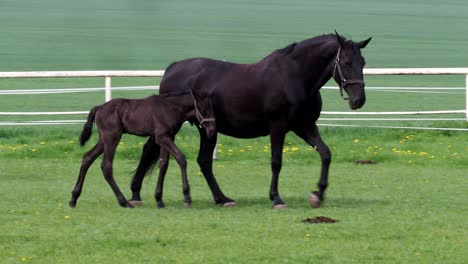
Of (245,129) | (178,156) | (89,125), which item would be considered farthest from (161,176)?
(245,129)

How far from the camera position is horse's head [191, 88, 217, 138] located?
37.5ft

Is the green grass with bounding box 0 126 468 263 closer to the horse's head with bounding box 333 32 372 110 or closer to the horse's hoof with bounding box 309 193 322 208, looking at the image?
the horse's hoof with bounding box 309 193 322 208

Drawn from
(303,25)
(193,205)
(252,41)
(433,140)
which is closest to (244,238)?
(193,205)

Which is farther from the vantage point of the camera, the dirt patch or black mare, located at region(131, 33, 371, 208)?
black mare, located at region(131, 33, 371, 208)

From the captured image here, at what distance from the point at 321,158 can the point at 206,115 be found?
1.38m

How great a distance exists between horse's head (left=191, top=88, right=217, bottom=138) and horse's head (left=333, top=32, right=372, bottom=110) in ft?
4.55

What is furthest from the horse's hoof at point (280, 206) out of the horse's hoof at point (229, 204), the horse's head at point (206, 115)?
the horse's head at point (206, 115)

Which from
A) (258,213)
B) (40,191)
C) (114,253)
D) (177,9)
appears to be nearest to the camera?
→ (114,253)

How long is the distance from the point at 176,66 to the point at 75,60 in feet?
89.0

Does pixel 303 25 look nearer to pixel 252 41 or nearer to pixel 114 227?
pixel 252 41

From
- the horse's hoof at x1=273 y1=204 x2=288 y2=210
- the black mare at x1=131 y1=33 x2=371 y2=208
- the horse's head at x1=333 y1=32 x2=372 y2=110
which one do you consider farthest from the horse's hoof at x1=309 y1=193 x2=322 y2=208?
the horse's head at x1=333 y1=32 x2=372 y2=110

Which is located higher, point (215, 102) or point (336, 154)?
point (215, 102)

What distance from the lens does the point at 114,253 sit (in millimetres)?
8914

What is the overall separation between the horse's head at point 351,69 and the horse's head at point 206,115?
4.55 feet
